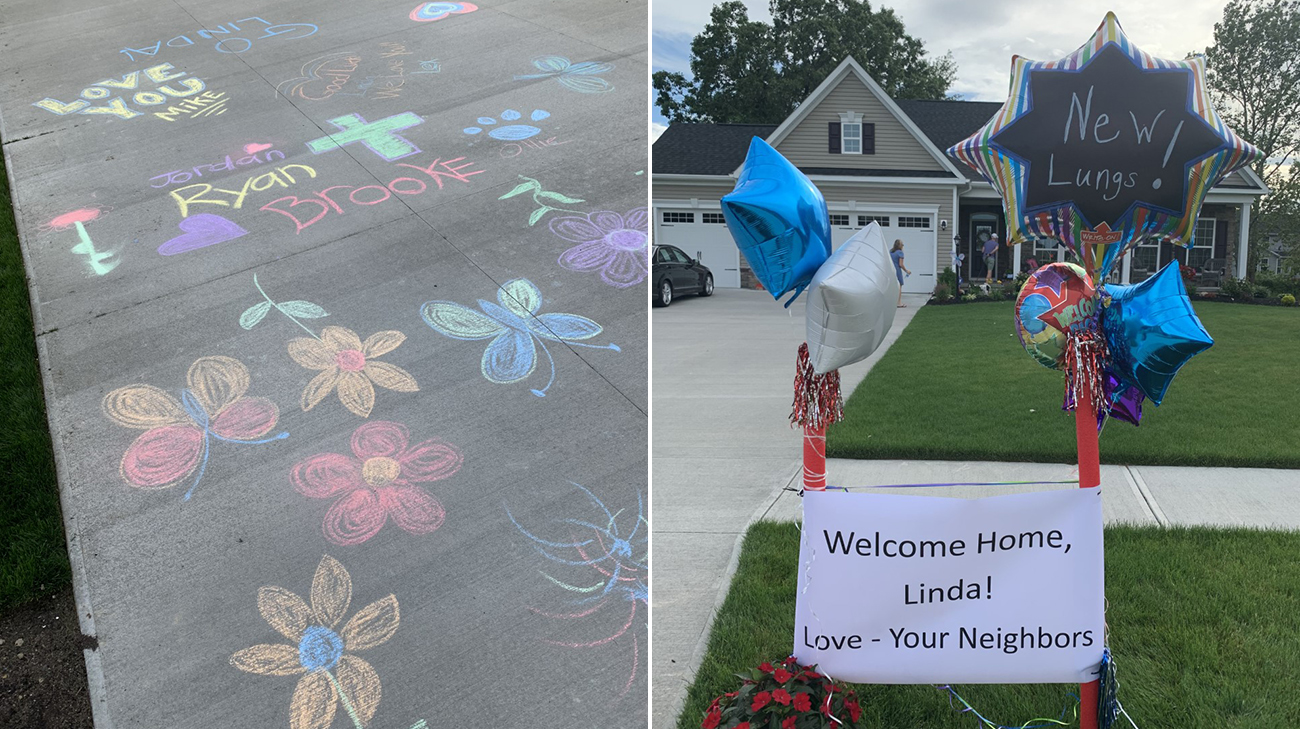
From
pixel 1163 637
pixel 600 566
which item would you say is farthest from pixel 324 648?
pixel 1163 637

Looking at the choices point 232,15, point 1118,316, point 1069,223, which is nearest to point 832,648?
point 1118,316

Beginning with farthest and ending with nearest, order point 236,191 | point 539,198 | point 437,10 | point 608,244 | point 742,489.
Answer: point 437,10, point 236,191, point 539,198, point 608,244, point 742,489

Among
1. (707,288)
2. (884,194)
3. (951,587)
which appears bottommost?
(707,288)

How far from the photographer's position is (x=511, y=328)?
16.1 ft

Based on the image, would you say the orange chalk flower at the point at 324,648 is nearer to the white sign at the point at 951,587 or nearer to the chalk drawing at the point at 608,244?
the white sign at the point at 951,587

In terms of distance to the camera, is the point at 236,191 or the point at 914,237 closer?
the point at 236,191

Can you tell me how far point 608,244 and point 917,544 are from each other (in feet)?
11.5

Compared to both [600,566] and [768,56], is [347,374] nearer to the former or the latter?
[600,566]

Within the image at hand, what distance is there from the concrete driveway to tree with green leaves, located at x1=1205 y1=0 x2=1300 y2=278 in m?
18.8

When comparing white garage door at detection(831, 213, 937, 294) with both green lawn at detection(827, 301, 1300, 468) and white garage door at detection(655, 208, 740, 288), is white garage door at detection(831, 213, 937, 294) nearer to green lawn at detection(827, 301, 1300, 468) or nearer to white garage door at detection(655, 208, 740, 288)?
white garage door at detection(655, 208, 740, 288)

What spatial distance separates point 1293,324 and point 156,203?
41.4ft

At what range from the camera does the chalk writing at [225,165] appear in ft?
20.9

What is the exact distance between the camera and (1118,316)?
8.49 feet

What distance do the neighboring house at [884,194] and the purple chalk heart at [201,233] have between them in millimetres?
13081
